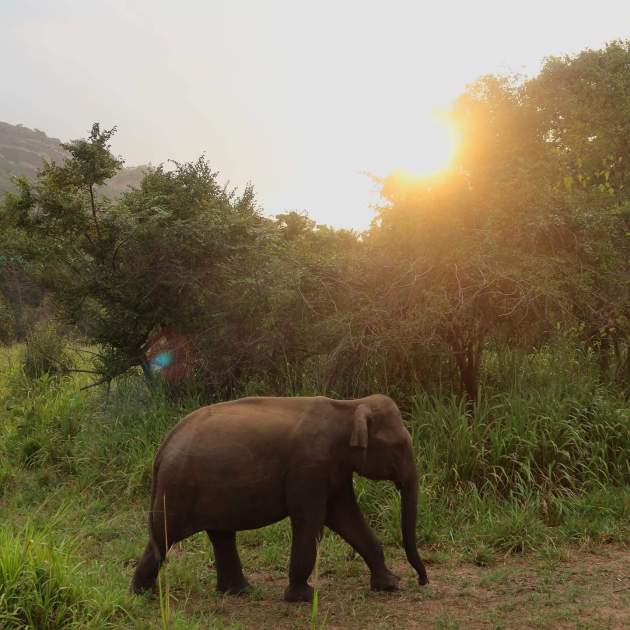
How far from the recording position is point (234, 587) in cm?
527

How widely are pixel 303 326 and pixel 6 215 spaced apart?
16.1 ft

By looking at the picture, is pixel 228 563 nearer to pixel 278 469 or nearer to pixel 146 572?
pixel 146 572

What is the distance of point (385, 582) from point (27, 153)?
111743mm

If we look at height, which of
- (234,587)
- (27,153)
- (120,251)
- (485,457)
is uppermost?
(27,153)

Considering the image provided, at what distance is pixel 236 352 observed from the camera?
9.49 m

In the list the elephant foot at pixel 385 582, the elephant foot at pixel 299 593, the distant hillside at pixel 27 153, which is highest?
the distant hillside at pixel 27 153

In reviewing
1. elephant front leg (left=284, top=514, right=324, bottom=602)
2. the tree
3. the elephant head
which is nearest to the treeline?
the tree

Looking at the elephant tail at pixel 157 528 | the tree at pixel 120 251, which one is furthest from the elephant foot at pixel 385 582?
the tree at pixel 120 251

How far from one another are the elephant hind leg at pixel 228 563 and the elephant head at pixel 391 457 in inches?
46.3

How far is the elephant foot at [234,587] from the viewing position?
17.3 ft

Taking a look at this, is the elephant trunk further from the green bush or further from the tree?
the green bush

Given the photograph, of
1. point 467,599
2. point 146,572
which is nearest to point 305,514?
point 146,572

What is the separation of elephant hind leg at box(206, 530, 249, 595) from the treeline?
3.30 metres

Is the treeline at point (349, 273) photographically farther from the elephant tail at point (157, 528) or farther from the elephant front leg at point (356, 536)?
the elephant tail at point (157, 528)
